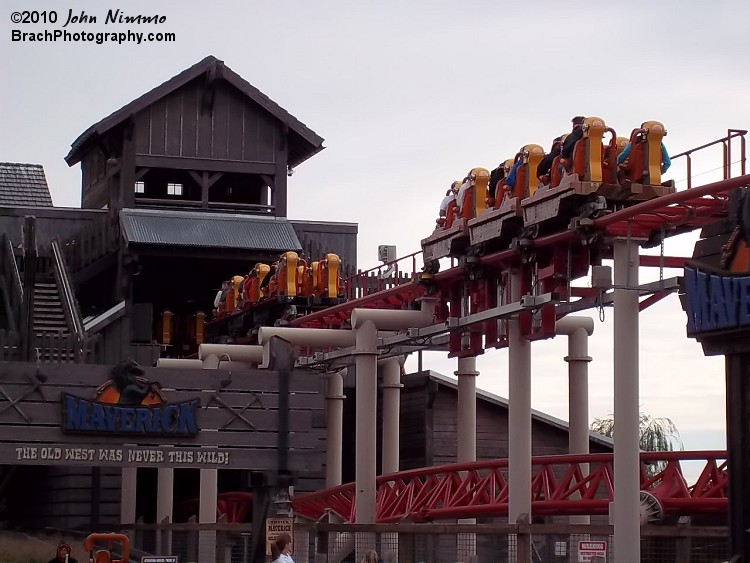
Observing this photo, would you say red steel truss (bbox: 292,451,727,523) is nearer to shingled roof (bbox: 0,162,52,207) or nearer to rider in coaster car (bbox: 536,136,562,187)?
rider in coaster car (bbox: 536,136,562,187)

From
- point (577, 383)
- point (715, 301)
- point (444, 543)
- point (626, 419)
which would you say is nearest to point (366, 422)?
point (444, 543)

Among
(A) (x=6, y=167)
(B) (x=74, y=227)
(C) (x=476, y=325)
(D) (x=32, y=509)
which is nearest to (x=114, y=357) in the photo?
(D) (x=32, y=509)

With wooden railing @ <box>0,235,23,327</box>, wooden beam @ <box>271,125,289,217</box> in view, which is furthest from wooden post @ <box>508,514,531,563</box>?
wooden beam @ <box>271,125,289,217</box>

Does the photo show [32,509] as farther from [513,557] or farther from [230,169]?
[513,557]

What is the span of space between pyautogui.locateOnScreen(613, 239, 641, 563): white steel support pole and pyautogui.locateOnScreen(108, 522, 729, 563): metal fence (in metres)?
0.32

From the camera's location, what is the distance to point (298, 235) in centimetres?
4694

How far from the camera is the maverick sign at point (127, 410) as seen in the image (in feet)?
81.5

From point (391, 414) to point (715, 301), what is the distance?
2058 centimetres

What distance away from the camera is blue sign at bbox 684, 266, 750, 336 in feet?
61.1

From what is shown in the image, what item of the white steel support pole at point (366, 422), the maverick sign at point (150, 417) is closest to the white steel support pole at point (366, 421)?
the white steel support pole at point (366, 422)

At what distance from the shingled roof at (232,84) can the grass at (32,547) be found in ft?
66.9

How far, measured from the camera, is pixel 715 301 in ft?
62.7

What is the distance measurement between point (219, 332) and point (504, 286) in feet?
55.4

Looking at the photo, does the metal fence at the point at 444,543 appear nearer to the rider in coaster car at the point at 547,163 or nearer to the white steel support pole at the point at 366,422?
the white steel support pole at the point at 366,422
